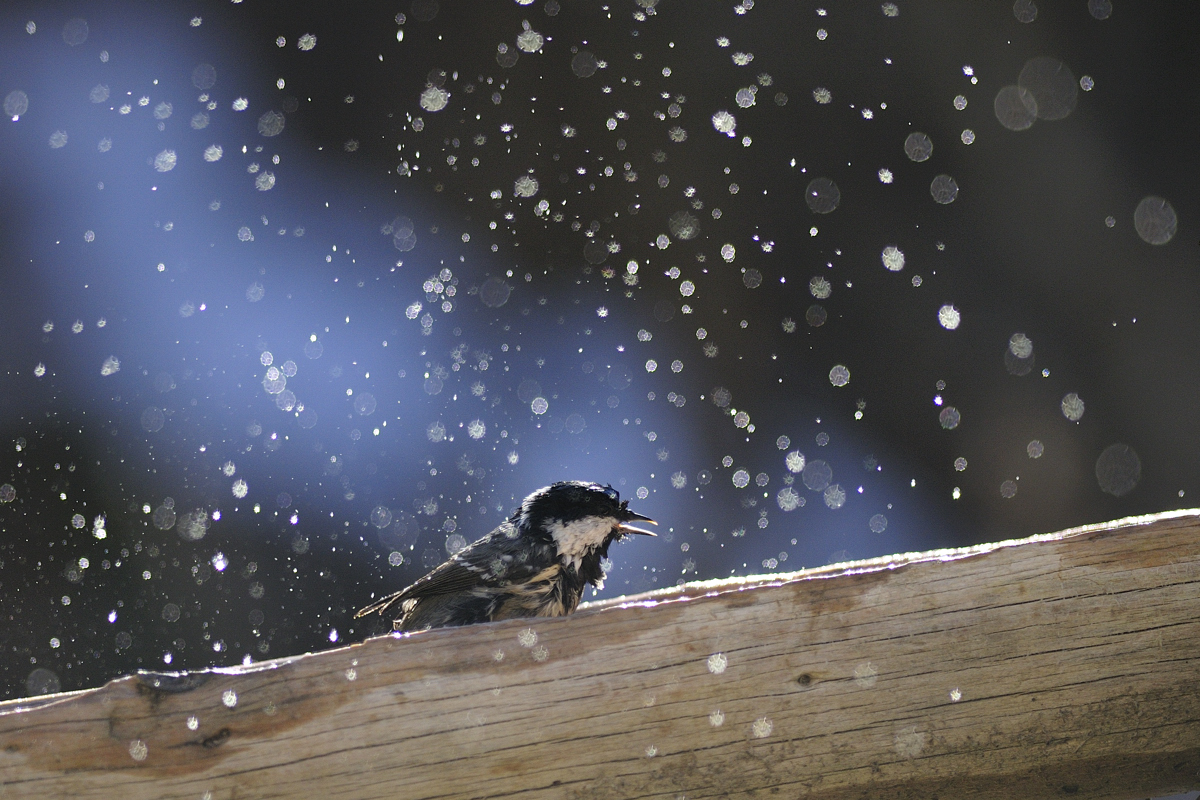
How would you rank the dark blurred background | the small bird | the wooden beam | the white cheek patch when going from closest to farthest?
1. the wooden beam
2. the small bird
3. the white cheek patch
4. the dark blurred background

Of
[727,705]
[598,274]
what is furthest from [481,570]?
[598,274]

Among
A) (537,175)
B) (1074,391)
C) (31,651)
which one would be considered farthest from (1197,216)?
(31,651)

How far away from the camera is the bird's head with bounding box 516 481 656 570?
9.29ft

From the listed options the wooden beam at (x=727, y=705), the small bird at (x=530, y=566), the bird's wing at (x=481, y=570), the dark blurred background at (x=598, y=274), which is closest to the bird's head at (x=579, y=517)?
the small bird at (x=530, y=566)

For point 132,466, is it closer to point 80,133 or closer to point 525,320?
point 80,133

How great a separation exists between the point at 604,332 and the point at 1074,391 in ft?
9.10

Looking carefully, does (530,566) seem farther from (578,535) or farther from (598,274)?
(598,274)

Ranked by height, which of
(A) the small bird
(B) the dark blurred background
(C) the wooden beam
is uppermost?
(B) the dark blurred background

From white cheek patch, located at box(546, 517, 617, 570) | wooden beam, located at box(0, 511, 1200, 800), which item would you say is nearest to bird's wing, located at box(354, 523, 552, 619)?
white cheek patch, located at box(546, 517, 617, 570)

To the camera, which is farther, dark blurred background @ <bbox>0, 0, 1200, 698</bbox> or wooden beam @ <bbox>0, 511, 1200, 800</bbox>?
dark blurred background @ <bbox>0, 0, 1200, 698</bbox>

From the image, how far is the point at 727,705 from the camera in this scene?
5.41 ft

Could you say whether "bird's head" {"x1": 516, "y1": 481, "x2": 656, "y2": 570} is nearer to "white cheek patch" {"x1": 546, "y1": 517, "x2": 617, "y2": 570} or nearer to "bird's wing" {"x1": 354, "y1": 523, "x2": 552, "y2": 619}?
"white cheek patch" {"x1": 546, "y1": 517, "x2": 617, "y2": 570}

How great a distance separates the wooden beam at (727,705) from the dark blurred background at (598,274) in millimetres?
3304

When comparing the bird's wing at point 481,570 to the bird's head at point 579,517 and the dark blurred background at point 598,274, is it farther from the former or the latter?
the dark blurred background at point 598,274
